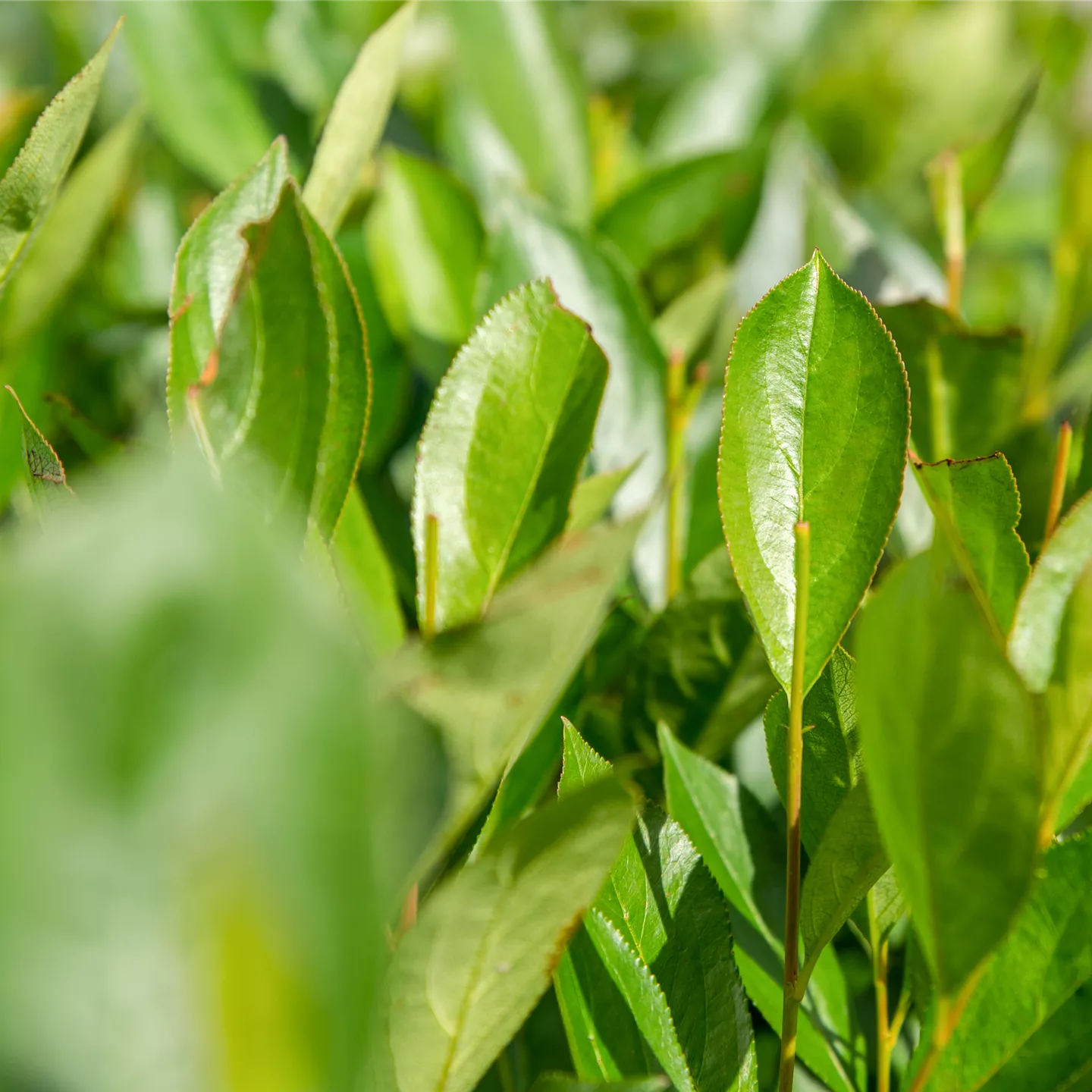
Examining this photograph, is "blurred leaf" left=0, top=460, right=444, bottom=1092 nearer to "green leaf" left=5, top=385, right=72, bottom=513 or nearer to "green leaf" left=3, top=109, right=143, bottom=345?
"green leaf" left=5, top=385, right=72, bottom=513

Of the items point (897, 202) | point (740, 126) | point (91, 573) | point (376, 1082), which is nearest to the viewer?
point (91, 573)

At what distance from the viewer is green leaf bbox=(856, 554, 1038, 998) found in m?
0.30

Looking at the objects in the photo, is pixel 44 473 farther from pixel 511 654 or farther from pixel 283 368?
pixel 511 654

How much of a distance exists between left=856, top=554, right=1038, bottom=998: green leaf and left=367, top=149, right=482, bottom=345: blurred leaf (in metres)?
0.56

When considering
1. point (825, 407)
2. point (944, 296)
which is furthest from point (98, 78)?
point (944, 296)

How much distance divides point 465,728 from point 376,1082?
0.40 feet

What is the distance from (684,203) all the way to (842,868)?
0.63 metres

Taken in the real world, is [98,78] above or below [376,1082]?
above

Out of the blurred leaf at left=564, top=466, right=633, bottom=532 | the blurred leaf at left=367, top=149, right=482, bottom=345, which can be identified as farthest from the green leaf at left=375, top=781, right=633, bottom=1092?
the blurred leaf at left=367, top=149, right=482, bottom=345

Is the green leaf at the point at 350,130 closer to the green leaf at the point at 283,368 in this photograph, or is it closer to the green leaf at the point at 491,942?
the green leaf at the point at 283,368

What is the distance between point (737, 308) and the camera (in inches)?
36.2

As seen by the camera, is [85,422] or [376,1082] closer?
[376,1082]

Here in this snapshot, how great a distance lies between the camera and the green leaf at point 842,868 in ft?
1.28

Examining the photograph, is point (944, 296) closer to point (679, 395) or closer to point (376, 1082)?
point (679, 395)
